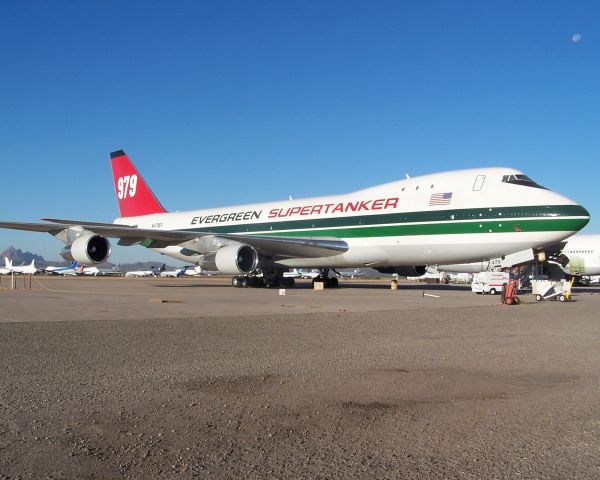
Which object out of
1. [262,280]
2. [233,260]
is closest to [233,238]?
[233,260]

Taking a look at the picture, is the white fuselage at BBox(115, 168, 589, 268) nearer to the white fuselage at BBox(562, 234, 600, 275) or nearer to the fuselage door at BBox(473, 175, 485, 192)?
the fuselage door at BBox(473, 175, 485, 192)

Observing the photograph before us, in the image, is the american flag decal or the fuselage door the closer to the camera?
the fuselage door

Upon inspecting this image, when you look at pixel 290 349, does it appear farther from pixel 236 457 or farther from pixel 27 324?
pixel 27 324

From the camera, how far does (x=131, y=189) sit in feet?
127

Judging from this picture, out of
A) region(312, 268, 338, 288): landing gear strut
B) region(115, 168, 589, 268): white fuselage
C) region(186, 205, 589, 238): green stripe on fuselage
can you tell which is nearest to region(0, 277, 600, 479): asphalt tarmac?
region(186, 205, 589, 238): green stripe on fuselage

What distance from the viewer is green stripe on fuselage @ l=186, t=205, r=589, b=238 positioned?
20.8 meters

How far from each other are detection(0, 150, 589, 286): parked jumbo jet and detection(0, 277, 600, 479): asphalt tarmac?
1175cm

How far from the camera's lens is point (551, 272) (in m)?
28.8

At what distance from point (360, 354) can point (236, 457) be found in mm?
4369

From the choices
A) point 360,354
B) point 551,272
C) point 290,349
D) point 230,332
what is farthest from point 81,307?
point 551,272

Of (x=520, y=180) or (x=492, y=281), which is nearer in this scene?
(x=520, y=180)

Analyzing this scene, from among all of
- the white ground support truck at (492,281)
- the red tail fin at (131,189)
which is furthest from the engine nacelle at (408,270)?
the red tail fin at (131,189)

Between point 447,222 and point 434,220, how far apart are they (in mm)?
584

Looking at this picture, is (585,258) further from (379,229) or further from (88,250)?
(88,250)
